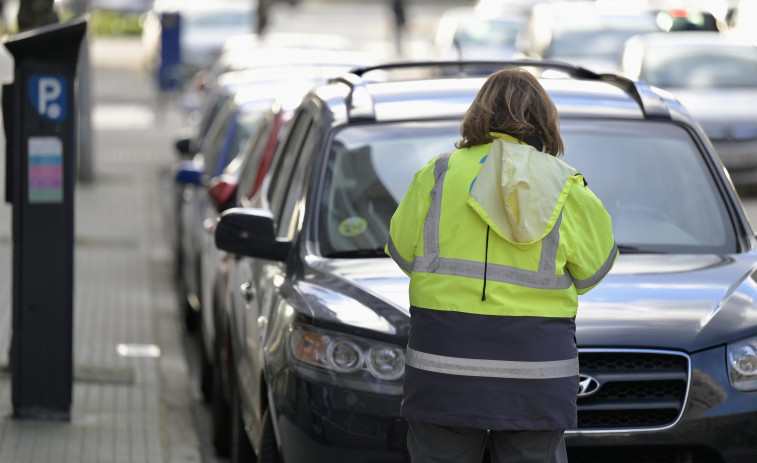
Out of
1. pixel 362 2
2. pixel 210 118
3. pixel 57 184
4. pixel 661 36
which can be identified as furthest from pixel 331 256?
pixel 362 2

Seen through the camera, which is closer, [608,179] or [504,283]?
[504,283]

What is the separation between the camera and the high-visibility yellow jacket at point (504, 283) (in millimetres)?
3613

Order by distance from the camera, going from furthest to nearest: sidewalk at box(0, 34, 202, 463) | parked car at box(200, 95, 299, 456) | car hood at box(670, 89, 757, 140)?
car hood at box(670, 89, 757, 140) < parked car at box(200, 95, 299, 456) < sidewalk at box(0, 34, 202, 463)

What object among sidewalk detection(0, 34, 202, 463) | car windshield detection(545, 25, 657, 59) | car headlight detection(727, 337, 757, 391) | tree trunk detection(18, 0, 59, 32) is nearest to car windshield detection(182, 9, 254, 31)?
sidewalk detection(0, 34, 202, 463)

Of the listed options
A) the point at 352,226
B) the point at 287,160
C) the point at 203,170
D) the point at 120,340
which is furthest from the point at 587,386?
the point at 203,170

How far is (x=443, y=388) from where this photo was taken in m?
3.66

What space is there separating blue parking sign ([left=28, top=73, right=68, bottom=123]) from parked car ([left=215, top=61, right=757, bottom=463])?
1036mm

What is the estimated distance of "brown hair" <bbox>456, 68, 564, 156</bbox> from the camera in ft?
12.1

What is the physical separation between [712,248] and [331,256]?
141 centimetres

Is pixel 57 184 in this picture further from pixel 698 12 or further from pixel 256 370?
pixel 698 12

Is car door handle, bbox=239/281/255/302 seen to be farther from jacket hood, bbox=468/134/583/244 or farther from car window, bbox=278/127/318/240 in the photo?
jacket hood, bbox=468/134/583/244

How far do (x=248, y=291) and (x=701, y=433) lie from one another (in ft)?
6.86

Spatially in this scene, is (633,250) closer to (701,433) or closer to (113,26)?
(701,433)

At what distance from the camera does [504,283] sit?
3.61 meters
